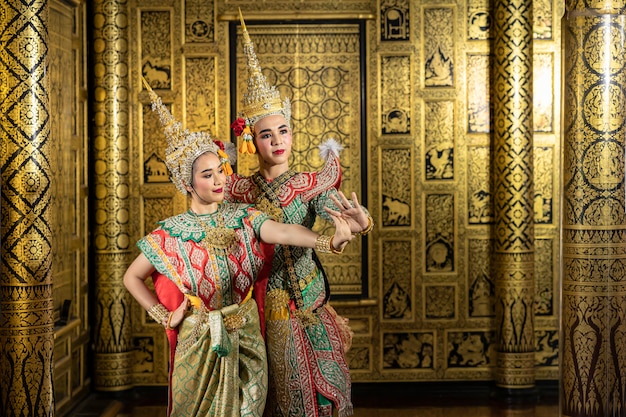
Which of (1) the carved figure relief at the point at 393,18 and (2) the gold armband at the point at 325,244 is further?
(1) the carved figure relief at the point at 393,18

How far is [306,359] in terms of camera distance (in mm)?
3975

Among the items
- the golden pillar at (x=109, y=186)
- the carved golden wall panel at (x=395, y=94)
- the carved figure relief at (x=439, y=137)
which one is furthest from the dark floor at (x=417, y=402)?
the carved golden wall panel at (x=395, y=94)

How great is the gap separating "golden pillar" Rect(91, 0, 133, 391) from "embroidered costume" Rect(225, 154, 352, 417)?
6.93 ft

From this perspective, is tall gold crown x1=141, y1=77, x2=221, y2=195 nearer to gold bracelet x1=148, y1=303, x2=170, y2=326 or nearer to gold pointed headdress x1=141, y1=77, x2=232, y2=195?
gold pointed headdress x1=141, y1=77, x2=232, y2=195

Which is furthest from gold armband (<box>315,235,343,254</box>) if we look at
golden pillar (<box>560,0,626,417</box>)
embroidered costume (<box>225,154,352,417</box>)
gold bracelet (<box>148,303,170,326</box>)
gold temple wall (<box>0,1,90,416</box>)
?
gold temple wall (<box>0,1,90,416</box>)

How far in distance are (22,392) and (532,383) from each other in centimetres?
325

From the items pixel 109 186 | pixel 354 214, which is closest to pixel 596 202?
pixel 354 214

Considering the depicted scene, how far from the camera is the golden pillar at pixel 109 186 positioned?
5.92 m

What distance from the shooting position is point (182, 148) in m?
3.79

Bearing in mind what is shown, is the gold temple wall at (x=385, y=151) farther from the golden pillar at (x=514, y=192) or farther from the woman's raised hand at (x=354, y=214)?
the woman's raised hand at (x=354, y=214)

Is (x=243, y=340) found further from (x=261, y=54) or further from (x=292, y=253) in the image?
(x=261, y=54)

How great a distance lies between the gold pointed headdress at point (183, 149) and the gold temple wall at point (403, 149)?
228cm

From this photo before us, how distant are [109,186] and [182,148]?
2295 millimetres

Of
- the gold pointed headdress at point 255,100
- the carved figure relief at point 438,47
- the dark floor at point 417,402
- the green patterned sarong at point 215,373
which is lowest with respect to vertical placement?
the dark floor at point 417,402
